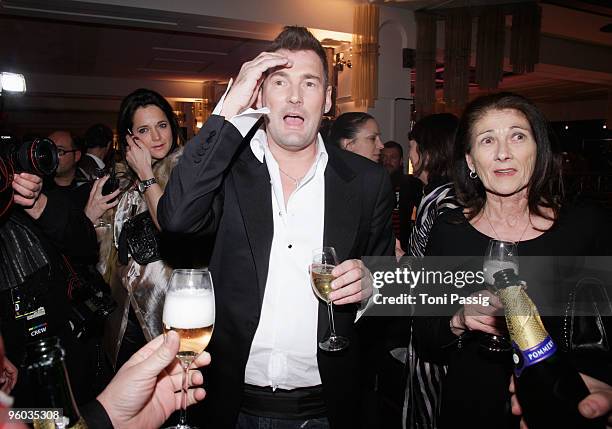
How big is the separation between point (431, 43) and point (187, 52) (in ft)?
15.4

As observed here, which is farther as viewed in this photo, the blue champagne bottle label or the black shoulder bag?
the black shoulder bag

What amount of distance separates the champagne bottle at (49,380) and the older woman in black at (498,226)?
1153 millimetres

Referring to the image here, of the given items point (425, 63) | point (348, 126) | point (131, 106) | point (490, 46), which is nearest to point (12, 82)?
point (131, 106)

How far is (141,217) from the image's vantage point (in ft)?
7.77

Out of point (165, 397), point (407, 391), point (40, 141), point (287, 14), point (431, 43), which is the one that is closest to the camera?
point (165, 397)

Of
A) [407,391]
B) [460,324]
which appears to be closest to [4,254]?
[460,324]

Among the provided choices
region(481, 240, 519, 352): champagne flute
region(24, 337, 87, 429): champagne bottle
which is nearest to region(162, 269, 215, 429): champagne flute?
region(24, 337, 87, 429): champagne bottle

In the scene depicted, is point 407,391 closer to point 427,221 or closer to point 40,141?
point 427,221

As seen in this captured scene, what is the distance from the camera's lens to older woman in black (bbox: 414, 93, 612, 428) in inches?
62.2

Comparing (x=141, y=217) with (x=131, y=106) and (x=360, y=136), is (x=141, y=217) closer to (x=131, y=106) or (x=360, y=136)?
(x=131, y=106)

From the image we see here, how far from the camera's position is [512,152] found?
1.68 m

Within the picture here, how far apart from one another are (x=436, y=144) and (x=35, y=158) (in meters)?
2.27

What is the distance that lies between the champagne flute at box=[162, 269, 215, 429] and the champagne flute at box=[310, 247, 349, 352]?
441mm

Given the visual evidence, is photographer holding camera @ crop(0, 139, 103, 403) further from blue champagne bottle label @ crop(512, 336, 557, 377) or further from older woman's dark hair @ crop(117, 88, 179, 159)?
blue champagne bottle label @ crop(512, 336, 557, 377)
